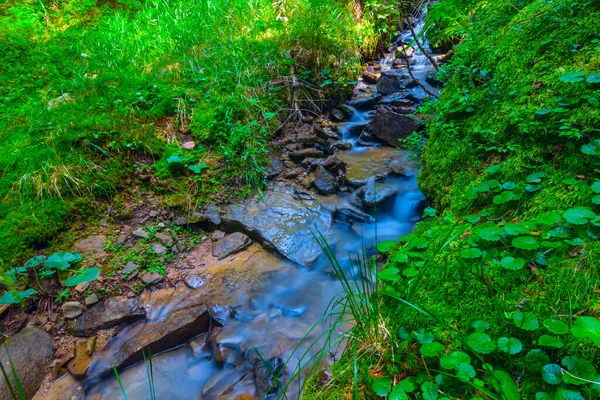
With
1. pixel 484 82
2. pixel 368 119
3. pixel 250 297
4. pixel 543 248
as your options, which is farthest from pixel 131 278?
pixel 368 119

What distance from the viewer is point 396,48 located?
26.8 ft

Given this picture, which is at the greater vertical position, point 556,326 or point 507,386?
point 556,326

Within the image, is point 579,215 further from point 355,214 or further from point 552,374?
point 355,214

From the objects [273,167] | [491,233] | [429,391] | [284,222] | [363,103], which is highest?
[363,103]

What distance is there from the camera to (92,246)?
10.1ft

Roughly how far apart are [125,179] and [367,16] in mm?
6647

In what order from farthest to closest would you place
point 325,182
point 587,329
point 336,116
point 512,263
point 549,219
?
point 336,116 < point 325,182 < point 549,219 < point 512,263 < point 587,329

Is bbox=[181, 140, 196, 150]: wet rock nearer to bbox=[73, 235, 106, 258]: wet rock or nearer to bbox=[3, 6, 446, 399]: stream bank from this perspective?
bbox=[3, 6, 446, 399]: stream bank

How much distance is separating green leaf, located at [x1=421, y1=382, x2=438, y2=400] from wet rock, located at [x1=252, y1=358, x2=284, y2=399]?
121 cm

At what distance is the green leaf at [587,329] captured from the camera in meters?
1.04

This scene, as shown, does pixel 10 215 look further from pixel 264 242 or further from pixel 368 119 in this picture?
pixel 368 119

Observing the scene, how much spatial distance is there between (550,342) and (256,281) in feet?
8.20

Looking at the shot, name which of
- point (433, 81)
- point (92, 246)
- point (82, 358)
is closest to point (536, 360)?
point (82, 358)

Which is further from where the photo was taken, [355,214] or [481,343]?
[355,214]
